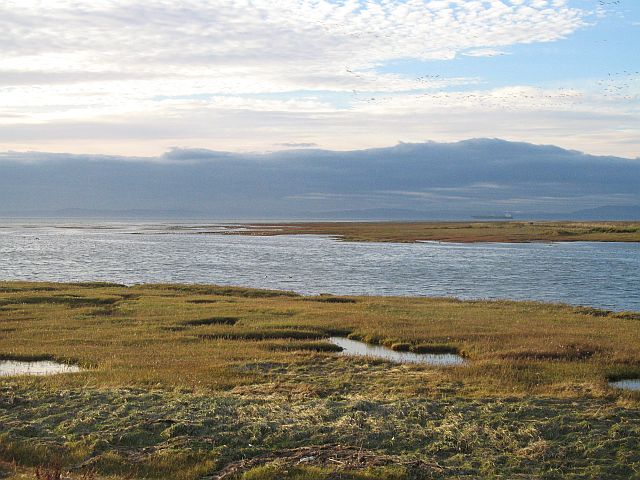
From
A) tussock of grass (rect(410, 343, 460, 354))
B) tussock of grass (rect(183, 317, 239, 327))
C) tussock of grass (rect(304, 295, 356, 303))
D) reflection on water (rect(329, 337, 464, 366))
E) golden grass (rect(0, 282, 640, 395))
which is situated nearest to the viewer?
golden grass (rect(0, 282, 640, 395))

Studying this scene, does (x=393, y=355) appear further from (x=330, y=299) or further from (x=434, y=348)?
(x=330, y=299)

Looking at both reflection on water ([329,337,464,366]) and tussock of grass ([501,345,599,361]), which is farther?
Result: reflection on water ([329,337,464,366])

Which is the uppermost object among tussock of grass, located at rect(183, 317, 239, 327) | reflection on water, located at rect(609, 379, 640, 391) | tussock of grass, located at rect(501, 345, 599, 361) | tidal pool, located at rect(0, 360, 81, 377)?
tussock of grass, located at rect(501, 345, 599, 361)

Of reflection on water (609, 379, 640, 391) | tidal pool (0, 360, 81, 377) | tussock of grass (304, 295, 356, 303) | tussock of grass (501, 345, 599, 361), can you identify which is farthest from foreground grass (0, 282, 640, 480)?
tussock of grass (304, 295, 356, 303)

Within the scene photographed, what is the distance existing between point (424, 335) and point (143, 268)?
61.7 meters

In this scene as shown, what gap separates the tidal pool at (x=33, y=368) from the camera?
88.8ft

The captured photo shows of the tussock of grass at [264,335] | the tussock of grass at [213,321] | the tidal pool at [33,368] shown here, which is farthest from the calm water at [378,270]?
the tidal pool at [33,368]

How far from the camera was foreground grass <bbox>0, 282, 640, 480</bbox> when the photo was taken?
16.1 metres

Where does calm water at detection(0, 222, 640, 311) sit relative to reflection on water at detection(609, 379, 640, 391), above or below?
below

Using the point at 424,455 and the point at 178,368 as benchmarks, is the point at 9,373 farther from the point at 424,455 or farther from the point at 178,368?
the point at 424,455

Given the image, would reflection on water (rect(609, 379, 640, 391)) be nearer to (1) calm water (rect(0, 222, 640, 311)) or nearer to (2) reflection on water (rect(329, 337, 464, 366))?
(2) reflection on water (rect(329, 337, 464, 366))

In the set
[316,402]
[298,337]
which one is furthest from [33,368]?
[316,402]

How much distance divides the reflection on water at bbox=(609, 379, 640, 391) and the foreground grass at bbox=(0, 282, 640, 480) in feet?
1.52

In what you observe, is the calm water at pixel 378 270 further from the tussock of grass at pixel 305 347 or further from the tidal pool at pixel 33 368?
the tidal pool at pixel 33 368
